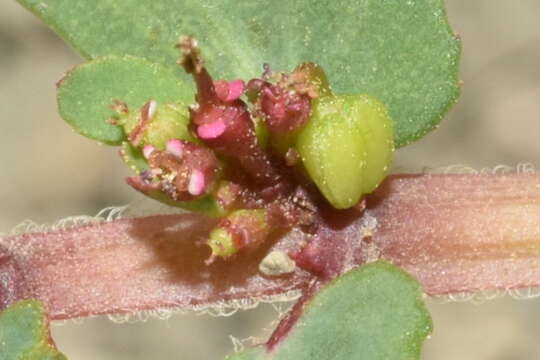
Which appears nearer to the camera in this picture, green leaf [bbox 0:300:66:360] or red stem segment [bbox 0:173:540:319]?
green leaf [bbox 0:300:66:360]

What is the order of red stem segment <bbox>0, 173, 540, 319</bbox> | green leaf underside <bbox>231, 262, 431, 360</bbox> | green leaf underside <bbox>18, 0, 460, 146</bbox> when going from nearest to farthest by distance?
green leaf underside <bbox>231, 262, 431, 360</bbox>, green leaf underside <bbox>18, 0, 460, 146</bbox>, red stem segment <bbox>0, 173, 540, 319</bbox>

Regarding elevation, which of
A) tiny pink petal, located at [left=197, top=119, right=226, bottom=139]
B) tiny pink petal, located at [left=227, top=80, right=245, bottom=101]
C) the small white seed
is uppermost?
tiny pink petal, located at [left=227, top=80, right=245, bottom=101]

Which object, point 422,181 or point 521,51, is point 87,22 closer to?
point 422,181

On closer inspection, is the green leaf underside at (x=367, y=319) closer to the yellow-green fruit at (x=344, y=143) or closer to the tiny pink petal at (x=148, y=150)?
the yellow-green fruit at (x=344, y=143)

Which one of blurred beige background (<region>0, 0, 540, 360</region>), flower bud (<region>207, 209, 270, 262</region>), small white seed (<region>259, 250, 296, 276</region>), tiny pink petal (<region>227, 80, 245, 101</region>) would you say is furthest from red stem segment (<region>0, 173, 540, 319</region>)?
blurred beige background (<region>0, 0, 540, 360</region>)

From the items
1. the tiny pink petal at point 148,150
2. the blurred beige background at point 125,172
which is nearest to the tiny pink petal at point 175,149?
the tiny pink petal at point 148,150

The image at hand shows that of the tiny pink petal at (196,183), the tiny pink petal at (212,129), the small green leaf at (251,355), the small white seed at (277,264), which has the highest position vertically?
the tiny pink petal at (212,129)

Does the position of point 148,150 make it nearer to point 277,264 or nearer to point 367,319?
point 277,264

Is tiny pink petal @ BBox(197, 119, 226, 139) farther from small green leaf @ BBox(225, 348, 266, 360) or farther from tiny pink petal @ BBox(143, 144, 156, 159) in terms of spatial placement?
small green leaf @ BBox(225, 348, 266, 360)
